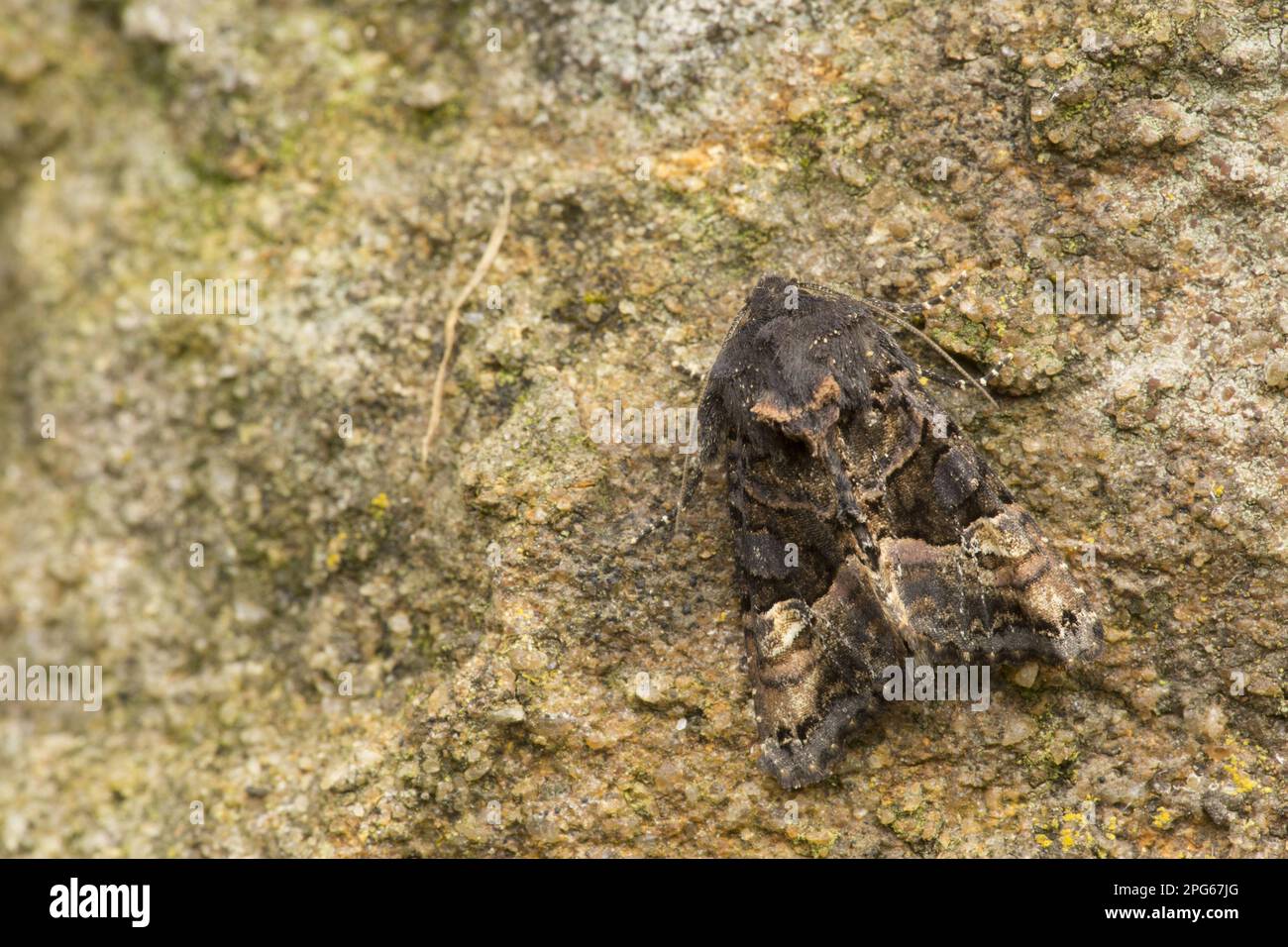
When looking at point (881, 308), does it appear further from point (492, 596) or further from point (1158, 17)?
point (492, 596)

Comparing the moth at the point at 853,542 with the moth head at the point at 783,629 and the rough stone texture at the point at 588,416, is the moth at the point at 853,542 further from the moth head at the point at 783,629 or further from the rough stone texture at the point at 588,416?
the rough stone texture at the point at 588,416

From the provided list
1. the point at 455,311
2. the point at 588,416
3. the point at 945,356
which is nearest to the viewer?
the point at 945,356

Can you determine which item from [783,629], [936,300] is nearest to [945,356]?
[936,300]

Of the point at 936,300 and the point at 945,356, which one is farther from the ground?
the point at 936,300

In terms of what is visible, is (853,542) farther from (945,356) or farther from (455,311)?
(455,311)

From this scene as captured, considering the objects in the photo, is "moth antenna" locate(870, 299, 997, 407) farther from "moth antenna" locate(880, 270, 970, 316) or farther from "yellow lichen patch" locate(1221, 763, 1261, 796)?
"yellow lichen patch" locate(1221, 763, 1261, 796)

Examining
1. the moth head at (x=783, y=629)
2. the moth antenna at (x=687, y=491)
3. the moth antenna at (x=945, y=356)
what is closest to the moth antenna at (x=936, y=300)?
the moth antenna at (x=945, y=356)

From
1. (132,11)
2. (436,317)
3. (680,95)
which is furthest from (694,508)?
(132,11)
